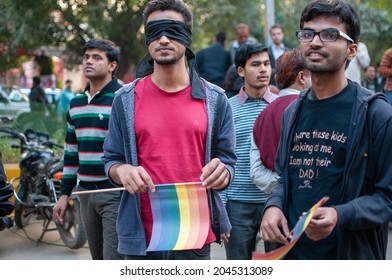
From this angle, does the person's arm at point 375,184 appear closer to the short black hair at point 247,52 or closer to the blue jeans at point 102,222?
the blue jeans at point 102,222

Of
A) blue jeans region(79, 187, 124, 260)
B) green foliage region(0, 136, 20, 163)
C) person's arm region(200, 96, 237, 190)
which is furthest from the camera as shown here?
green foliage region(0, 136, 20, 163)

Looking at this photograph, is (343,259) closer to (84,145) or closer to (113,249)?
(113,249)

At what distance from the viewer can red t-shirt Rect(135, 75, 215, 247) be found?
3170 mm

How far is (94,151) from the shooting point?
4.68 metres

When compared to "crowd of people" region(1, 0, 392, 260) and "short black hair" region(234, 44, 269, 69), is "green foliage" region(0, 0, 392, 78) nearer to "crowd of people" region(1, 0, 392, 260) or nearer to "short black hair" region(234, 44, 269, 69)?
"short black hair" region(234, 44, 269, 69)

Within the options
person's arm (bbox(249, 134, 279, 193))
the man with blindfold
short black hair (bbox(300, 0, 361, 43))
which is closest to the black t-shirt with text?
short black hair (bbox(300, 0, 361, 43))

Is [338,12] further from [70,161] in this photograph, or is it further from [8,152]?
[8,152]

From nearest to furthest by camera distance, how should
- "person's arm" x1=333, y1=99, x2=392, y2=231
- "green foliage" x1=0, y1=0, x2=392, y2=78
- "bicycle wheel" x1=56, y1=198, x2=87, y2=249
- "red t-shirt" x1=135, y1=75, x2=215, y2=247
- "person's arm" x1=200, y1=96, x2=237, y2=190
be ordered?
"person's arm" x1=333, y1=99, x2=392, y2=231 → "red t-shirt" x1=135, y1=75, x2=215, y2=247 → "person's arm" x1=200, y1=96, x2=237, y2=190 → "bicycle wheel" x1=56, y1=198, x2=87, y2=249 → "green foliage" x1=0, y1=0, x2=392, y2=78

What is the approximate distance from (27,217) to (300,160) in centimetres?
591

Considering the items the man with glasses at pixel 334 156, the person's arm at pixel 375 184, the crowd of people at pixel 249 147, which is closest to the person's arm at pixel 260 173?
the crowd of people at pixel 249 147

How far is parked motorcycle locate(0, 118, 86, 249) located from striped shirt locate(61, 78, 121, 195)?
191 centimetres

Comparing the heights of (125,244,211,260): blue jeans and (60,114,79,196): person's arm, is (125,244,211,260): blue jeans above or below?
below

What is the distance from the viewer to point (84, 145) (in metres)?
4.72

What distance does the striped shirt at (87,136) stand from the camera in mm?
4672
